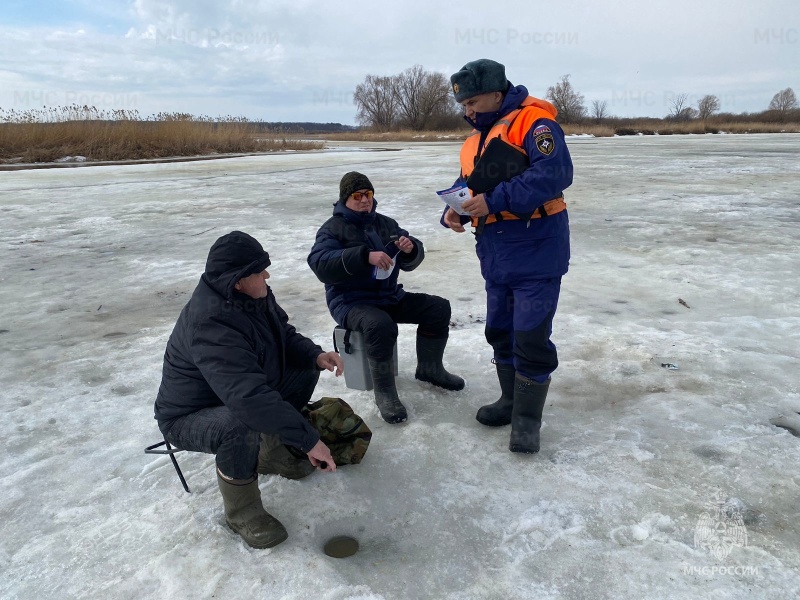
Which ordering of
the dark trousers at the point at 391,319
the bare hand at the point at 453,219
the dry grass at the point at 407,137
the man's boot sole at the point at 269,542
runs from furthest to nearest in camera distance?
the dry grass at the point at 407,137 → the dark trousers at the point at 391,319 → the bare hand at the point at 453,219 → the man's boot sole at the point at 269,542

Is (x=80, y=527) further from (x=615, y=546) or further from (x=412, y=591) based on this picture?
(x=615, y=546)

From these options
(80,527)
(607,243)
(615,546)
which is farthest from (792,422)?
(607,243)

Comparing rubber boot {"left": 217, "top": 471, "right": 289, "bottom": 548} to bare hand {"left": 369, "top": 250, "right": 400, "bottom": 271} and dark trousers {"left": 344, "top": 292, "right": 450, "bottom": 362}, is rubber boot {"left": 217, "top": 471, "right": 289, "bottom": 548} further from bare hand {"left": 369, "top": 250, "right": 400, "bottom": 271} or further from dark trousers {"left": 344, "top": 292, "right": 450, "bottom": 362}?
bare hand {"left": 369, "top": 250, "right": 400, "bottom": 271}

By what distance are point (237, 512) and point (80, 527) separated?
2.09ft

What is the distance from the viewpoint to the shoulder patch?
2.50 meters

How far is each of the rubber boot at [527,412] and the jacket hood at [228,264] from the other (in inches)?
54.4

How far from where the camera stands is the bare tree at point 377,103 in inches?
2916

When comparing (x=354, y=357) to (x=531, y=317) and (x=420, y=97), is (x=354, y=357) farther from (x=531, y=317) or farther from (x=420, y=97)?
(x=420, y=97)

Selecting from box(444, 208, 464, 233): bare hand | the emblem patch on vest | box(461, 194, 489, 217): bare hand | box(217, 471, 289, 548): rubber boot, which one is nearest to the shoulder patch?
the emblem patch on vest

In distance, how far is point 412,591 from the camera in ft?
6.45

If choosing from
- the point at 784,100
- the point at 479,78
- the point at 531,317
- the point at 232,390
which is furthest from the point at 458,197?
the point at 784,100

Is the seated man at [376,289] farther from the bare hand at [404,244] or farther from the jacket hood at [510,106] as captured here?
the jacket hood at [510,106]

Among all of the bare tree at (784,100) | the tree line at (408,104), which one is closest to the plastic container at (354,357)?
the tree line at (408,104)

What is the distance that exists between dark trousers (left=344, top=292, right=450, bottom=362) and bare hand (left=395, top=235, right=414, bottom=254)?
32cm
